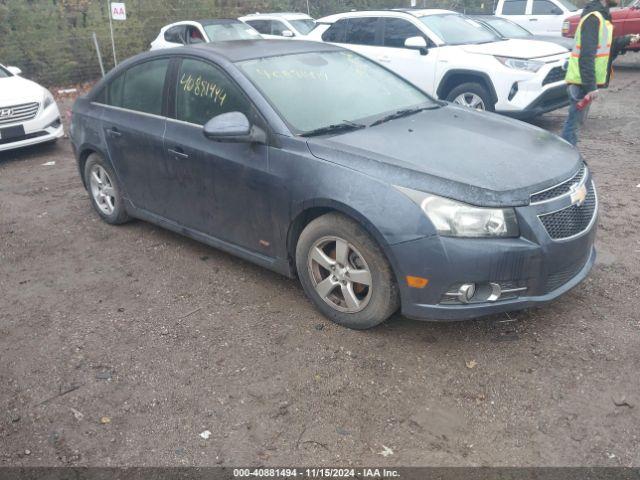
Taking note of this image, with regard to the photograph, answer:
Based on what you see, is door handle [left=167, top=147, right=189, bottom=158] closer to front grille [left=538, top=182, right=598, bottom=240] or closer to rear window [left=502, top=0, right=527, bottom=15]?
front grille [left=538, top=182, right=598, bottom=240]

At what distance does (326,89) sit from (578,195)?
5.98 feet

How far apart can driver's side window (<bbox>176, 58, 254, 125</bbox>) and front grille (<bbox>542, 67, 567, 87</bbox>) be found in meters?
5.34

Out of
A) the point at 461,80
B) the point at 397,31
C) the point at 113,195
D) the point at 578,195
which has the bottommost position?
the point at 113,195

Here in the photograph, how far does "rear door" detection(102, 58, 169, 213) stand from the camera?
4.64 metres

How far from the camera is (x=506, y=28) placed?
10.8 m

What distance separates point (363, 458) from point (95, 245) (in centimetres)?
344

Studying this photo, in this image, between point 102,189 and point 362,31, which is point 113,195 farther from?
point 362,31

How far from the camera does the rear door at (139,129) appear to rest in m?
4.64

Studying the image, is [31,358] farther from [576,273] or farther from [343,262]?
[576,273]

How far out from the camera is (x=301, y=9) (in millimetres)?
21266

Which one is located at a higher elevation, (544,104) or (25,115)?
(544,104)

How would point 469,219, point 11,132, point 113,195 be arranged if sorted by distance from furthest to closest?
point 11,132, point 113,195, point 469,219

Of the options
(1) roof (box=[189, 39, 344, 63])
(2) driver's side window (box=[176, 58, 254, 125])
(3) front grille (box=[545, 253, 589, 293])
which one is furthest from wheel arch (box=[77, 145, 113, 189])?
(3) front grille (box=[545, 253, 589, 293])

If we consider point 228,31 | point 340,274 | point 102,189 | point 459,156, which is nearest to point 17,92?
point 102,189
